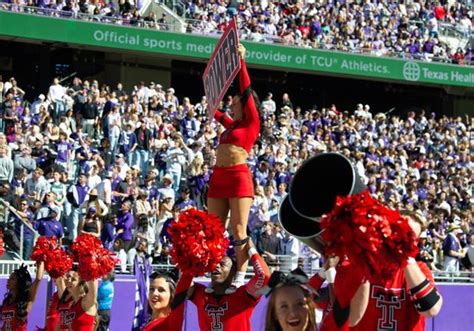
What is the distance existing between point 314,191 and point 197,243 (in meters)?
1.17

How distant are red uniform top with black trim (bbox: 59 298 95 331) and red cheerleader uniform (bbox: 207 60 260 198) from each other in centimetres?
121

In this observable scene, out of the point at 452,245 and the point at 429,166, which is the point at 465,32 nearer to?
the point at 429,166

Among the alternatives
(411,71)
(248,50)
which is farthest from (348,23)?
(248,50)

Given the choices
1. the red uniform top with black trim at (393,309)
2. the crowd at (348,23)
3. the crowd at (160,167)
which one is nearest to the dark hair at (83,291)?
the red uniform top with black trim at (393,309)

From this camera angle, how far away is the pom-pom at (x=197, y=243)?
6129 mm

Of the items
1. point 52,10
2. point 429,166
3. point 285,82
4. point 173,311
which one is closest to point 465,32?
point 285,82

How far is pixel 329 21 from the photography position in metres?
28.1

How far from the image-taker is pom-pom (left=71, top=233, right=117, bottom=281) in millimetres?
7730

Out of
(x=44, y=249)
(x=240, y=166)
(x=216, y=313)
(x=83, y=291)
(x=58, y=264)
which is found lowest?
(x=216, y=313)

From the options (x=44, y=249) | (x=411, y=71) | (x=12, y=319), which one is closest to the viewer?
(x=12, y=319)

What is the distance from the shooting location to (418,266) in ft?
15.0

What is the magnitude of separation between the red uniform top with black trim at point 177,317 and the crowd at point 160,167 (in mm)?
6600

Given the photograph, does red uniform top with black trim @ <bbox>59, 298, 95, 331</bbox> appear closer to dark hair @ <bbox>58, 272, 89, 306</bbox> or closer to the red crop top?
dark hair @ <bbox>58, 272, 89, 306</bbox>

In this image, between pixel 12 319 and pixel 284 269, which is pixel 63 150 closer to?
pixel 284 269
